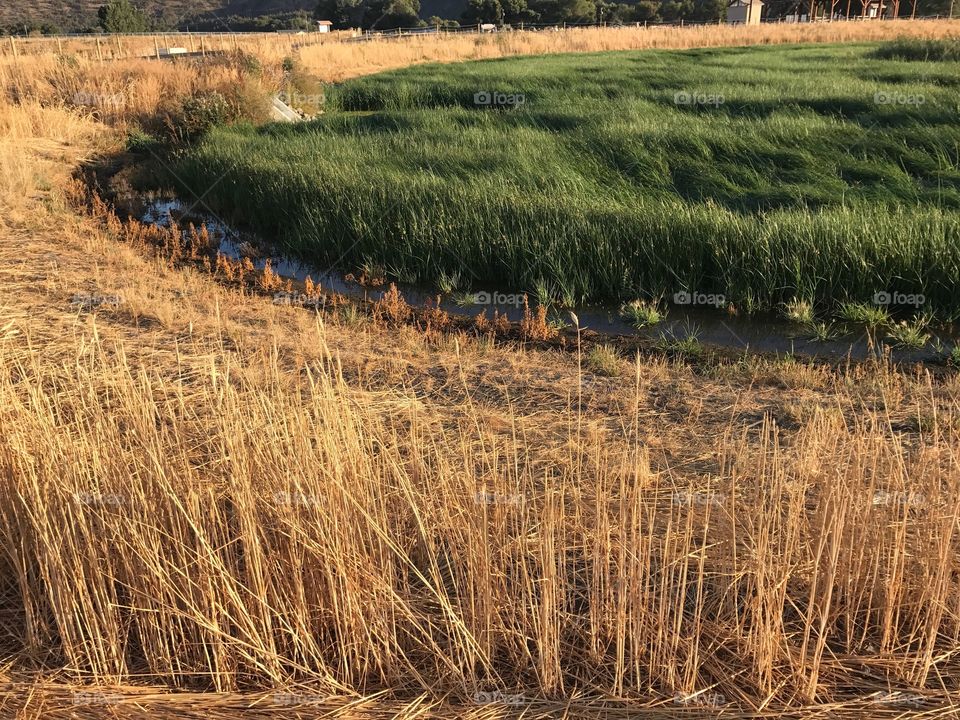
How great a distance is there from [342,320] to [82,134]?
394 inches

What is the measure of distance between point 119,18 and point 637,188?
4511 centimetres

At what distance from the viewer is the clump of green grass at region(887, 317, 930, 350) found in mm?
6180

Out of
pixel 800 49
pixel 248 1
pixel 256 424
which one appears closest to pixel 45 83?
pixel 256 424

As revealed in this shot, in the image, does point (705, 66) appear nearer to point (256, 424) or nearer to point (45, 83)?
point (45, 83)

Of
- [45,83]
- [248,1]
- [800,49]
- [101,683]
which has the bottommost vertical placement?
[101,683]

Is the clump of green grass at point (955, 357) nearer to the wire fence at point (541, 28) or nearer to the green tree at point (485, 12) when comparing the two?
the wire fence at point (541, 28)

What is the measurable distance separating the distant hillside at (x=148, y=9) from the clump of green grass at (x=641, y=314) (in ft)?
209

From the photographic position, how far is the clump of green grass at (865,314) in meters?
6.63

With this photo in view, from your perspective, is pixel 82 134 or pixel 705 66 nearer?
pixel 82 134

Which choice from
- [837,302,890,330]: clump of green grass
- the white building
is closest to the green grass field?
[837,302,890,330]: clump of green grass

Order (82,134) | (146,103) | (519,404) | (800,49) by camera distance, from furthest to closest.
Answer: (800,49)
(146,103)
(82,134)
(519,404)

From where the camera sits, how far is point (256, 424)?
2.72 m

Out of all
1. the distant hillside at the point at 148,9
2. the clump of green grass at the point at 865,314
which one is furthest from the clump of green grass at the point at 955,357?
the distant hillside at the point at 148,9

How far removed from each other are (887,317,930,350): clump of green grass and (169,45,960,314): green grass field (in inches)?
17.7
